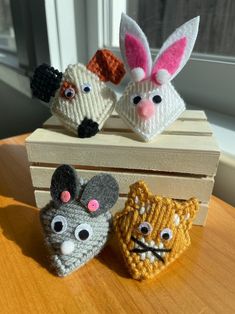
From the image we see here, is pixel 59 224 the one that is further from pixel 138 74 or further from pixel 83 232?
pixel 138 74

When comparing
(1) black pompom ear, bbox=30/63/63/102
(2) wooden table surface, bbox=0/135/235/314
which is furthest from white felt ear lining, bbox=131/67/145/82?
(2) wooden table surface, bbox=0/135/235/314

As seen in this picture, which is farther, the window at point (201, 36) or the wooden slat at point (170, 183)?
the window at point (201, 36)

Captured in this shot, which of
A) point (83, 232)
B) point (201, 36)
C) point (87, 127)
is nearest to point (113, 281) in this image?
point (83, 232)

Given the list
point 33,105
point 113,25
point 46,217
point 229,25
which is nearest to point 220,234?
point 46,217

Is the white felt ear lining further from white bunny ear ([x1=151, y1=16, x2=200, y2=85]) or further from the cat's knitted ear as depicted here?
the cat's knitted ear

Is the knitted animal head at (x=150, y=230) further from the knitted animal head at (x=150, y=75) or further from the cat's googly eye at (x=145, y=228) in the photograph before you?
the knitted animal head at (x=150, y=75)

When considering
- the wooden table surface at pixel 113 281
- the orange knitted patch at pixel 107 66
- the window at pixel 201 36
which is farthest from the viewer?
the window at pixel 201 36

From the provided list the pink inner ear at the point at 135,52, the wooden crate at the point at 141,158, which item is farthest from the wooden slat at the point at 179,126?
the pink inner ear at the point at 135,52
